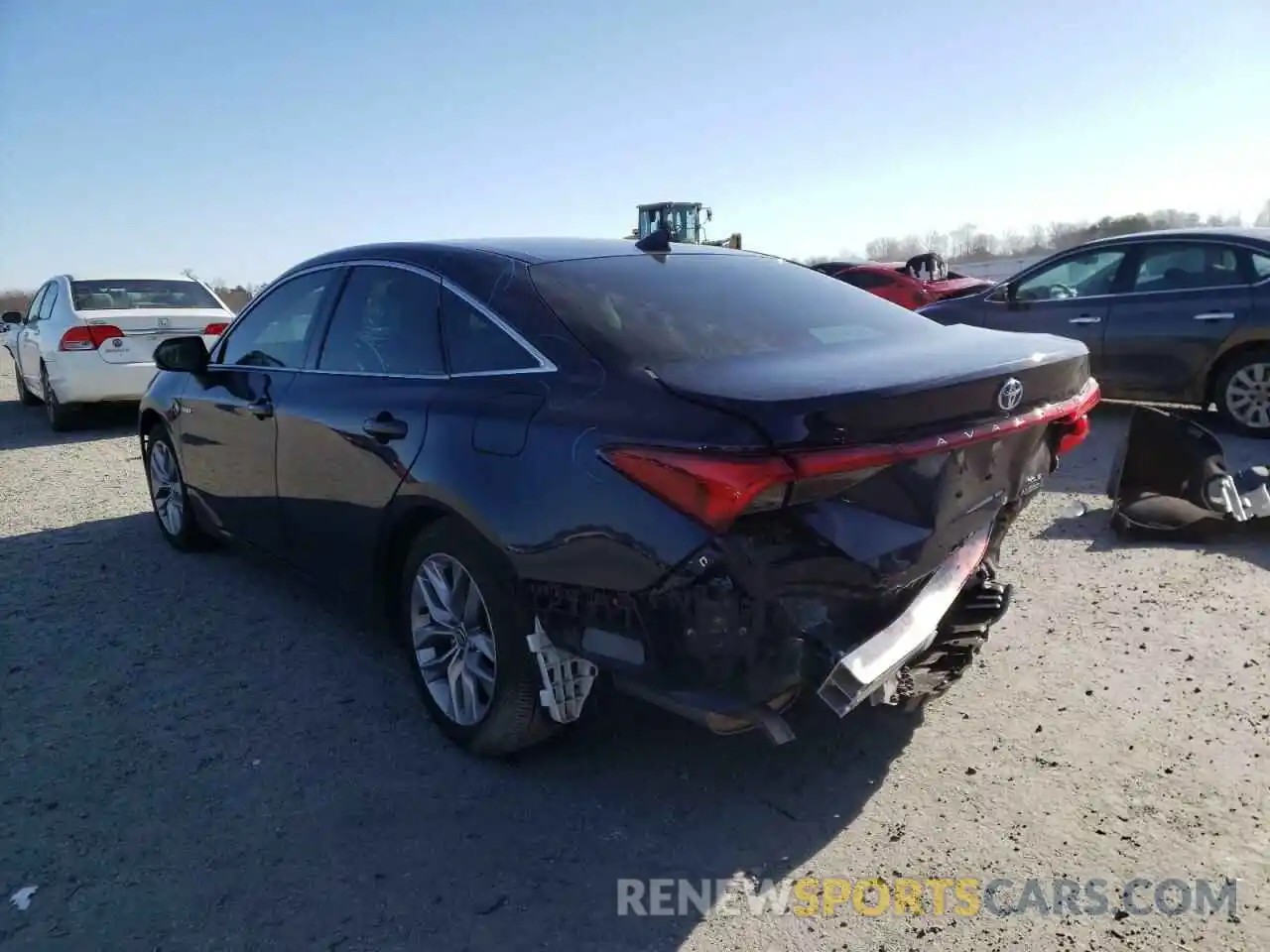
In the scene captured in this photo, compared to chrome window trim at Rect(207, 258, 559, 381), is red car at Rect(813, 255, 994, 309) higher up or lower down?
higher up

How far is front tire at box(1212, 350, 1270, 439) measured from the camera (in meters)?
6.99

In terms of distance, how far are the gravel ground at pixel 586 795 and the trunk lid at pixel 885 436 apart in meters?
0.82

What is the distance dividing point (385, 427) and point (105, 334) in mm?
7461

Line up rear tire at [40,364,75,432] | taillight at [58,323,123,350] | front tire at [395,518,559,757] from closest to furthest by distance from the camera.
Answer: front tire at [395,518,559,757] → taillight at [58,323,123,350] → rear tire at [40,364,75,432]

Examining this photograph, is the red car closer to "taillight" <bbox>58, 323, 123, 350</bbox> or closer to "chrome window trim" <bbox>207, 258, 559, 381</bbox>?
"taillight" <bbox>58, 323, 123, 350</bbox>

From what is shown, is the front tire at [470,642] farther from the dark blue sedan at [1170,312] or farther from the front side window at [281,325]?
Answer: the dark blue sedan at [1170,312]

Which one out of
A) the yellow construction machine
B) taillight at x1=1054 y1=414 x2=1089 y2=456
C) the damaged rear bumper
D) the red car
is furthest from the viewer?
the yellow construction machine

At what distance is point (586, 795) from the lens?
2.88 meters

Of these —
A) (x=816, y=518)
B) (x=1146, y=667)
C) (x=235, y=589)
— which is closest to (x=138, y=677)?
(x=235, y=589)

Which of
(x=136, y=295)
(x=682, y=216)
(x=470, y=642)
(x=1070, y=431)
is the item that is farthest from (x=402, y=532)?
(x=682, y=216)

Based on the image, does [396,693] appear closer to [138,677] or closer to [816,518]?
[138,677]

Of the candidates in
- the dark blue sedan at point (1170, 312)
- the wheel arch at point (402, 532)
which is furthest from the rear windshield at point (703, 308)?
the dark blue sedan at point (1170, 312)

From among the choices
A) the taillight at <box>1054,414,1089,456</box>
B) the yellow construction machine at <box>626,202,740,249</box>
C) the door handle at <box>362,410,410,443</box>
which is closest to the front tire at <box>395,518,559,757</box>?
the door handle at <box>362,410,410,443</box>

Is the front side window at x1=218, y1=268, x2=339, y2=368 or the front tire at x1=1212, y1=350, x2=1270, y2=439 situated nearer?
the front side window at x1=218, y1=268, x2=339, y2=368
